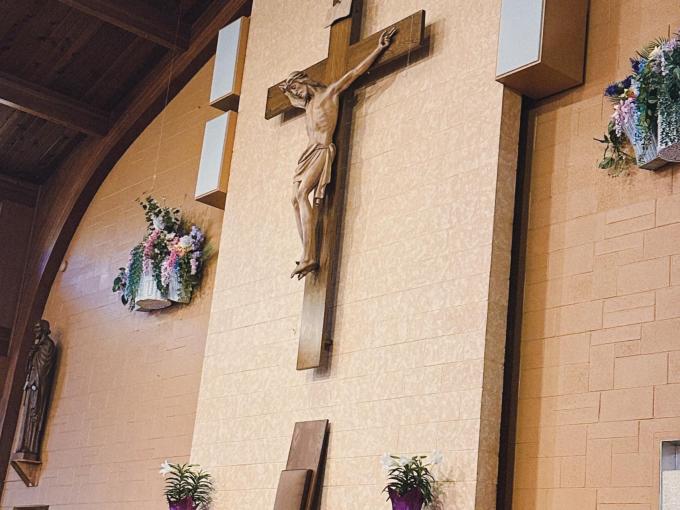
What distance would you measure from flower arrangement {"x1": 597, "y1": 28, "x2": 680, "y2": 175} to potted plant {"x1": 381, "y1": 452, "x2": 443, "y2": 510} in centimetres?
138

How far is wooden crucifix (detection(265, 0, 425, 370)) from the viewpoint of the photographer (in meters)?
5.34

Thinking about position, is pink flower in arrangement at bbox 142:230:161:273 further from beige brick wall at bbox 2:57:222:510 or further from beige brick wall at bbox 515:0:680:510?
beige brick wall at bbox 515:0:680:510

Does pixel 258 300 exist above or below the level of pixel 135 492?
above

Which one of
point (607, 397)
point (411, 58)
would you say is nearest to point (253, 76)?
point (411, 58)

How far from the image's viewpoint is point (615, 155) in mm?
4547

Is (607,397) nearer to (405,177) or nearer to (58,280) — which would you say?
(405,177)

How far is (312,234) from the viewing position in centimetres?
546

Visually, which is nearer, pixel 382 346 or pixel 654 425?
pixel 654 425

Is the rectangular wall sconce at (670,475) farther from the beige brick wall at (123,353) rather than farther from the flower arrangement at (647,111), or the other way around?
the beige brick wall at (123,353)

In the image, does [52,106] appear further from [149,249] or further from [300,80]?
[300,80]

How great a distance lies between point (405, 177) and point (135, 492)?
3.09m

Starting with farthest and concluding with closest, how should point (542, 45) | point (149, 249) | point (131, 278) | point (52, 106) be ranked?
point (52, 106)
point (131, 278)
point (149, 249)
point (542, 45)

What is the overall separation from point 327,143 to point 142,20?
3020 mm

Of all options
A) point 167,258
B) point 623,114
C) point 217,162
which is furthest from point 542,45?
point 167,258
